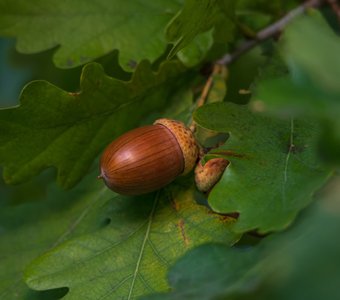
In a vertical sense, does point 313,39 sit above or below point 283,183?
above

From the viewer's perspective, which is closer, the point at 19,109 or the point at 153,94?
the point at 19,109

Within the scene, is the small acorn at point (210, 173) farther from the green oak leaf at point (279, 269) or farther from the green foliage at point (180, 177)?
the green oak leaf at point (279, 269)

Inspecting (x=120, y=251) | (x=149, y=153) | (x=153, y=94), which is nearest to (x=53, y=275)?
(x=120, y=251)

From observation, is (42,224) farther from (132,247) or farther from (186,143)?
(186,143)

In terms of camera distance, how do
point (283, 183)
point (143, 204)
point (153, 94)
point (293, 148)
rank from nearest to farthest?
point (283, 183) < point (293, 148) < point (143, 204) < point (153, 94)

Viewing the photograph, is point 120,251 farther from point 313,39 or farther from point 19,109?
point 313,39

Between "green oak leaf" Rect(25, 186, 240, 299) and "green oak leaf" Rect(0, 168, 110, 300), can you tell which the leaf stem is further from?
"green oak leaf" Rect(0, 168, 110, 300)
